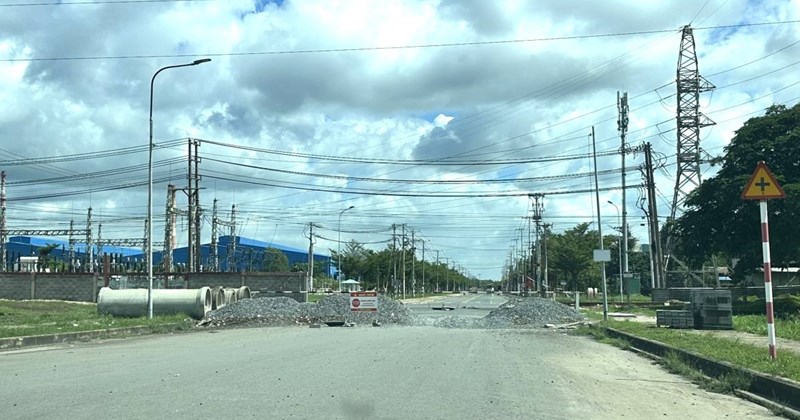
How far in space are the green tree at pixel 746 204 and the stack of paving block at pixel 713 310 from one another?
10.8 meters

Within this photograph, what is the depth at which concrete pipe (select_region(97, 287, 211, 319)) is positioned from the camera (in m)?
32.5

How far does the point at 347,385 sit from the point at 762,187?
8335mm

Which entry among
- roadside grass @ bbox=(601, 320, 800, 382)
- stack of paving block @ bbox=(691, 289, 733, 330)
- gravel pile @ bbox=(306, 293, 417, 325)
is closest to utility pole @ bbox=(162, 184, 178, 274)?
gravel pile @ bbox=(306, 293, 417, 325)

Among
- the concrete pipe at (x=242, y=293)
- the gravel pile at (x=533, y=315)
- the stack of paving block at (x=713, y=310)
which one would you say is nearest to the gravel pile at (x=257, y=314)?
the concrete pipe at (x=242, y=293)

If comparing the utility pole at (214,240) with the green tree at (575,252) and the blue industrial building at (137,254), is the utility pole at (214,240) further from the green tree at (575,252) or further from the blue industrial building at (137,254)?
the green tree at (575,252)

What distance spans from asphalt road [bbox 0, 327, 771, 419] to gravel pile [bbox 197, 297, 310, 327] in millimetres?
13475

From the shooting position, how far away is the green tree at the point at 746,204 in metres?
32.2

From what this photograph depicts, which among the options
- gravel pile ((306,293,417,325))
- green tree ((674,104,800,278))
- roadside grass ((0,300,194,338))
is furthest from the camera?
gravel pile ((306,293,417,325))

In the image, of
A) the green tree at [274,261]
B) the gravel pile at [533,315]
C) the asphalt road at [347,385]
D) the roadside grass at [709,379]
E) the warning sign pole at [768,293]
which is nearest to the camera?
the asphalt road at [347,385]

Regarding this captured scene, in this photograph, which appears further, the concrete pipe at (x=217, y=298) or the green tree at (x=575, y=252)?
the green tree at (x=575, y=252)

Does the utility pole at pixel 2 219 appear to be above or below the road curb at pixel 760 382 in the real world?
above

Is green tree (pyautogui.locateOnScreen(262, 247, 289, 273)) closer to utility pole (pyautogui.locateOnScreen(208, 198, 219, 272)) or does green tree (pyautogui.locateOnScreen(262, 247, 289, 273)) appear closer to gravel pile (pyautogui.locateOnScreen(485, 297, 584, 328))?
utility pole (pyautogui.locateOnScreen(208, 198, 219, 272))

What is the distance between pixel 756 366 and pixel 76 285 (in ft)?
153

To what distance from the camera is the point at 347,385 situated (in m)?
11.2
